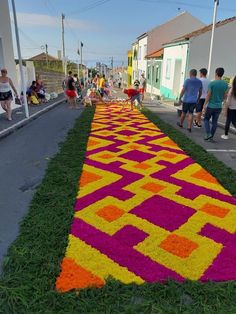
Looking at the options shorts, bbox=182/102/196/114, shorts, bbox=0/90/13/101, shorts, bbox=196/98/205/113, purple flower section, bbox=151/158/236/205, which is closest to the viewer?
purple flower section, bbox=151/158/236/205

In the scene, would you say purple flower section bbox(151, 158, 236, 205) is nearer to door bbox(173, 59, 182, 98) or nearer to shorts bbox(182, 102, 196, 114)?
shorts bbox(182, 102, 196, 114)

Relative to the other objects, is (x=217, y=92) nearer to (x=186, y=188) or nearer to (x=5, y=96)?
(x=186, y=188)

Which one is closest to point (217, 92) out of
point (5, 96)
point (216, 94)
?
point (216, 94)

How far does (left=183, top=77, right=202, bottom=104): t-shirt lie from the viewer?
835 centimetres

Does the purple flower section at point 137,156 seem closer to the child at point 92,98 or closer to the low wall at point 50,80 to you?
the child at point 92,98

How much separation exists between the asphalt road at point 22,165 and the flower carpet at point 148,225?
2.43ft

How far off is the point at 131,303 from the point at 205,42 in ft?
57.8

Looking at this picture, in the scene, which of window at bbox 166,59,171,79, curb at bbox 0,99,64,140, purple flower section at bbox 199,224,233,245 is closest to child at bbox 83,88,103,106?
curb at bbox 0,99,64,140

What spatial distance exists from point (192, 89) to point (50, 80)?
16622 millimetres

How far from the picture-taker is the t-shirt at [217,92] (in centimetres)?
708

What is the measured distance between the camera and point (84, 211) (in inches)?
146

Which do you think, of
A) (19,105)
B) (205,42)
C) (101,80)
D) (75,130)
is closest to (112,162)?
(75,130)

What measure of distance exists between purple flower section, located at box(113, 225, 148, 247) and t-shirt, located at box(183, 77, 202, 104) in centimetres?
606

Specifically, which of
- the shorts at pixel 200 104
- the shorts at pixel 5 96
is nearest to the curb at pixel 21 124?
the shorts at pixel 5 96
